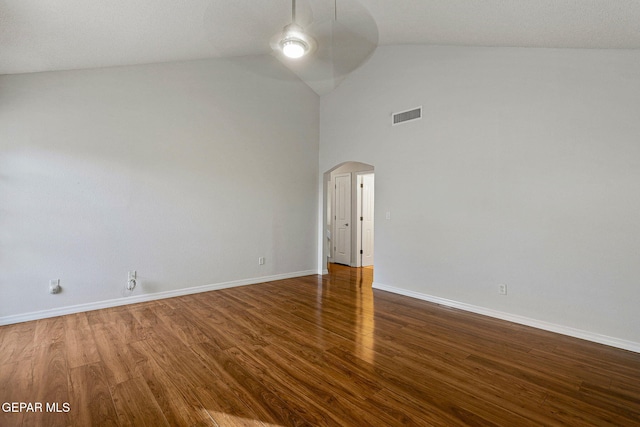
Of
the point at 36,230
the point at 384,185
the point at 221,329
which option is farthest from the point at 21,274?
the point at 384,185

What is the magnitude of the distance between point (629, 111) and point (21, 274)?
6.60 m

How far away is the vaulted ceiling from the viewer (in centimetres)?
242

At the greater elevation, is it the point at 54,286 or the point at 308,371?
the point at 54,286

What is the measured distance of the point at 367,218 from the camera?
6891 mm

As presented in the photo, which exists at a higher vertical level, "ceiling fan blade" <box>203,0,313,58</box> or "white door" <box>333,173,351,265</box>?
"ceiling fan blade" <box>203,0,313,58</box>

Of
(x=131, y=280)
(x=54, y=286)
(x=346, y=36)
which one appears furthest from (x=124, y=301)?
(x=346, y=36)

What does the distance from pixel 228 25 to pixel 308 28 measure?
A: 107 cm

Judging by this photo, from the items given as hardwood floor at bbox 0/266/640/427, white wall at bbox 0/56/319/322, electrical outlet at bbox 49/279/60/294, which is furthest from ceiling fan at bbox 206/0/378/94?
electrical outlet at bbox 49/279/60/294

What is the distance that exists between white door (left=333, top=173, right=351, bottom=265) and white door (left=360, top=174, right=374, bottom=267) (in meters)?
0.33

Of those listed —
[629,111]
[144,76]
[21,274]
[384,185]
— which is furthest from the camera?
[384,185]

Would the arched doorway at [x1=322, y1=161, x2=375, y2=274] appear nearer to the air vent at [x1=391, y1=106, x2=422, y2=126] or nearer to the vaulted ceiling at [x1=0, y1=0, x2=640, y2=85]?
the air vent at [x1=391, y1=106, x2=422, y2=126]

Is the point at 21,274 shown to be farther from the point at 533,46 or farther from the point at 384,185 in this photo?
the point at 533,46

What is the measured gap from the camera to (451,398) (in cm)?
198

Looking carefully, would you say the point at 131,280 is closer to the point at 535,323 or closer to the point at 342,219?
the point at 342,219
